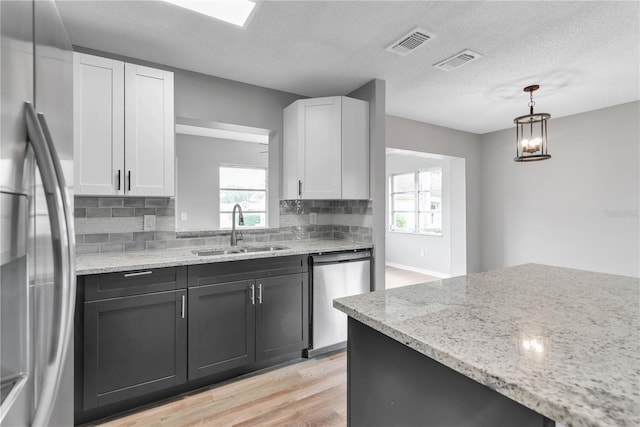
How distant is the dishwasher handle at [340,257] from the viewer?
2.57m

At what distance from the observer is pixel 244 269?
2.26 metres

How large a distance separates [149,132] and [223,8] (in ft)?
3.21

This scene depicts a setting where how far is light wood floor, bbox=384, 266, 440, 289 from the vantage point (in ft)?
17.2

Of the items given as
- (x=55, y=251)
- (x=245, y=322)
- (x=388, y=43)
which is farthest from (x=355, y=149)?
(x=55, y=251)

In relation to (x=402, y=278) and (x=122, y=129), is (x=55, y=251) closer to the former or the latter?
(x=122, y=129)

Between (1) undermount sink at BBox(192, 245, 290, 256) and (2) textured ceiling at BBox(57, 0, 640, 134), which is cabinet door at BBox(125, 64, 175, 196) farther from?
(1) undermount sink at BBox(192, 245, 290, 256)

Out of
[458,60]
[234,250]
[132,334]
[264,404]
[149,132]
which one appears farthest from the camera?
[234,250]

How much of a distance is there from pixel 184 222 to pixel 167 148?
3.49 metres

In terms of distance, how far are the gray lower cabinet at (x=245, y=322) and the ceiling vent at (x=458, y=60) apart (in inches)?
83.2

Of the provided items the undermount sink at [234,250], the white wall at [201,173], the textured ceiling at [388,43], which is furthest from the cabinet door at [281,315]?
the white wall at [201,173]

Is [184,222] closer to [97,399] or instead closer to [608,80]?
[97,399]

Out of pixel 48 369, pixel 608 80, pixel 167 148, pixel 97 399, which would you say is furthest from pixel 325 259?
pixel 608 80

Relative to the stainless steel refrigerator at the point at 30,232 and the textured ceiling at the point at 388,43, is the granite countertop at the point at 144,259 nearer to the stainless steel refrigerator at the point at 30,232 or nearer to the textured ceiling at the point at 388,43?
the stainless steel refrigerator at the point at 30,232

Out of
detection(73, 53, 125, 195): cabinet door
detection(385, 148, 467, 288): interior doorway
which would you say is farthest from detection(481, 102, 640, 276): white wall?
detection(73, 53, 125, 195): cabinet door
